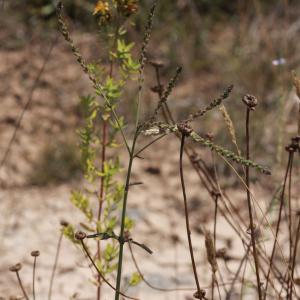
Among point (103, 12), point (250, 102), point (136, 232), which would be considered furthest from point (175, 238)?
point (250, 102)

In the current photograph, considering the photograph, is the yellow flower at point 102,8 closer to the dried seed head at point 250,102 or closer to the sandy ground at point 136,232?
the dried seed head at point 250,102

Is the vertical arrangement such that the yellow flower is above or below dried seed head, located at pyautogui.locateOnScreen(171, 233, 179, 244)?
below

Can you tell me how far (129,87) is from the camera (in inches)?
175

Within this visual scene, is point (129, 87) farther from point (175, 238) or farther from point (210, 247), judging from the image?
point (210, 247)

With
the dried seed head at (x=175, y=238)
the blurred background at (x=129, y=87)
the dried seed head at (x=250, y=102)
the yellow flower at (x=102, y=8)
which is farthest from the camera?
the blurred background at (x=129, y=87)

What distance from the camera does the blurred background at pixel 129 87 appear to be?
3492 mm

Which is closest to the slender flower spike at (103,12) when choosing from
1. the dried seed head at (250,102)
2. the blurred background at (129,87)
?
the dried seed head at (250,102)

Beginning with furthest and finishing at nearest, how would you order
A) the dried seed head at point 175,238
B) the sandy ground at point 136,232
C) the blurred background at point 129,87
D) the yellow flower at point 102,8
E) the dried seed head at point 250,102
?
1. the blurred background at point 129,87
2. the dried seed head at point 175,238
3. the sandy ground at point 136,232
4. the yellow flower at point 102,8
5. the dried seed head at point 250,102

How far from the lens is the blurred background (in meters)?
3.49

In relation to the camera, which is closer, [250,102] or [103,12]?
[250,102]

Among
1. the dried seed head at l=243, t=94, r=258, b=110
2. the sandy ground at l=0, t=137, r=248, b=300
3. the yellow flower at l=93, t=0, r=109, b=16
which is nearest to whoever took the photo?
the dried seed head at l=243, t=94, r=258, b=110

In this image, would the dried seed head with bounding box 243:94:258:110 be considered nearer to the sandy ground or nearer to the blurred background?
the sandy ground

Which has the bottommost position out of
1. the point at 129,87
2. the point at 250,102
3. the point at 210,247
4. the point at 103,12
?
the point at 210,247

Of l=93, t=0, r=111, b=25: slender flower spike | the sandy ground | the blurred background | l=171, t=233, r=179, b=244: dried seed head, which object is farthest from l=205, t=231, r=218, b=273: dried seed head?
l=171, t=233, r=179, b=244: dried seed head
